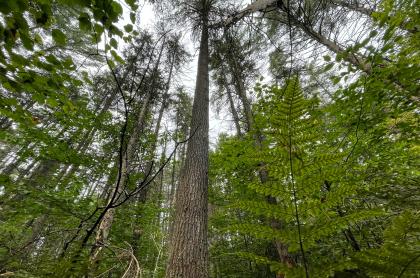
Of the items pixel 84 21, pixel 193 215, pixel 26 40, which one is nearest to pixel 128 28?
pixel 84 21

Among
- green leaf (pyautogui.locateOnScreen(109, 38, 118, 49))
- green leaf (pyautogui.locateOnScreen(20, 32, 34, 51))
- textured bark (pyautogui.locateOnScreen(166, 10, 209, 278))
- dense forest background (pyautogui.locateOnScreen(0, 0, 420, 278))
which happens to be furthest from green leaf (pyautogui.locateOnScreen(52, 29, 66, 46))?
textured bark (pyautogui.locateOnScreen(166, 10, 209, 278))

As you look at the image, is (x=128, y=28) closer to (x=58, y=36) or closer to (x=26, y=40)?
(x=58, y=36)

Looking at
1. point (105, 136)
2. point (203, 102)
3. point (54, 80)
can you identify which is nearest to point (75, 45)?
point (105, 136)

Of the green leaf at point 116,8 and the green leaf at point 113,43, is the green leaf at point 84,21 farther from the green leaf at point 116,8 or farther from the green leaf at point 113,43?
the green leaf at point 113,43

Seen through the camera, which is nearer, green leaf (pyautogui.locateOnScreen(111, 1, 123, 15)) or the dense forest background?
the dense forest background

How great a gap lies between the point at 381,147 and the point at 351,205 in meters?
1.83

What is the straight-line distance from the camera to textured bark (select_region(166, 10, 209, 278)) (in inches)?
103

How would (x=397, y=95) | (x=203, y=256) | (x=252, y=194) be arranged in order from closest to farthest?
(x=397, y=95) < (x=203, y=256) < (x=252, y=194)

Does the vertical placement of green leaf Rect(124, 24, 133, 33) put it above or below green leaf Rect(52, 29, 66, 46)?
above

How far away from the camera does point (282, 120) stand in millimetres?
1151

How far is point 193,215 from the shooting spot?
10.2 feet

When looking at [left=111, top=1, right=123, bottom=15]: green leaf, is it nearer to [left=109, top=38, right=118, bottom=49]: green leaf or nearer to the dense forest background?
the dense forest background

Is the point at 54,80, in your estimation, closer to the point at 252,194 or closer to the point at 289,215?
the point at 289,215

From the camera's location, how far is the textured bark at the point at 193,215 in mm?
2609
